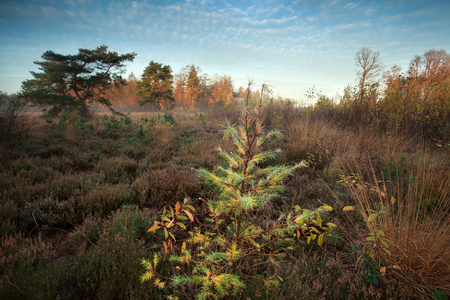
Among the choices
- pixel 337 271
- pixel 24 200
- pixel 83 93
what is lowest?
pixel 337 271

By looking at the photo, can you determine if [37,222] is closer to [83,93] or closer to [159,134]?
[159,134]

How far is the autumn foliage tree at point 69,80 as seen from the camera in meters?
14.3

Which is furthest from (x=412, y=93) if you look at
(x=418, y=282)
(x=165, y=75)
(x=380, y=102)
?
(x=165, y=75)

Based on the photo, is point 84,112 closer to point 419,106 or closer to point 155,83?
point 155,83

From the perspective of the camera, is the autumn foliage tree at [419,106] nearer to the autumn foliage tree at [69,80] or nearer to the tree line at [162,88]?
the tree line at [162,88]

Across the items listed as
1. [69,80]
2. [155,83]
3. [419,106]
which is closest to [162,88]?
[155,83]

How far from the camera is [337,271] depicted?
73.4 inches

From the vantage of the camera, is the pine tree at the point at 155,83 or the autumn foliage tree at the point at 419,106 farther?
the pine tree at the point at 155,83

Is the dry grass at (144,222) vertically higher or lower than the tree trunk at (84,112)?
lower

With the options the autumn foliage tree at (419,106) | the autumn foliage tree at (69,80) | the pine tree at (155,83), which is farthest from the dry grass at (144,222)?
the pine tree at (155,83)

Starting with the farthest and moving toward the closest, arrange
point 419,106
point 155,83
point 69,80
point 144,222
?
point 155,83 < point 69,80 < point 419,106 < point 144,222

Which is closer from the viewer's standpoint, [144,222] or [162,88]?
[144,222]

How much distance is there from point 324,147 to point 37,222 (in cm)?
604

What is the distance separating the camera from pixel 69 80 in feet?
50.8
